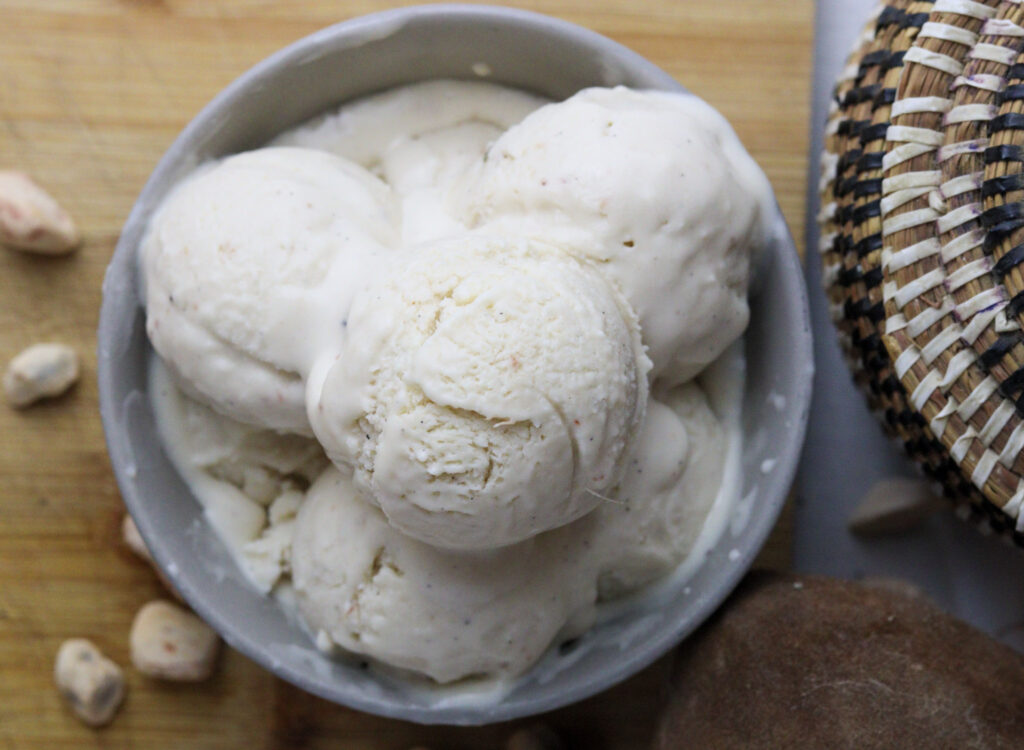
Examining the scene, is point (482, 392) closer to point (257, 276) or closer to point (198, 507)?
point (257, 276)

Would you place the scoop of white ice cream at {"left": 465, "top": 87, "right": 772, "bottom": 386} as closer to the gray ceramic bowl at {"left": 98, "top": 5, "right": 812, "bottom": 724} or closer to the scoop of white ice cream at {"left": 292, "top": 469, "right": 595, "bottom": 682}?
the gray ceramic bowl at {"left": 98, "top": 5, "right": 812, "bottom": 724}

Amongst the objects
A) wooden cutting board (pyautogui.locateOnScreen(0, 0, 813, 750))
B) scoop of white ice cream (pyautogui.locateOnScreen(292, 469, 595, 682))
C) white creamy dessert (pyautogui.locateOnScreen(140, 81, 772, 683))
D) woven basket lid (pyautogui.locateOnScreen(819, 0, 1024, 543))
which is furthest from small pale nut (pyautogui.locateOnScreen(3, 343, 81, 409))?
woven basket lid (pyautogui.locateOnScreen(819, 0, 1024, 543))

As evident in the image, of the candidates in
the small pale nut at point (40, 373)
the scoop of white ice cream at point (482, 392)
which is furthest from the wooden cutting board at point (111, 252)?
the scoop of white ice cream at point (482, 392)

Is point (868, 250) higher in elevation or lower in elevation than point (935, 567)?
higher

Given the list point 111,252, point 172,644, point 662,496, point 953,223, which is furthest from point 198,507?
point 953,223

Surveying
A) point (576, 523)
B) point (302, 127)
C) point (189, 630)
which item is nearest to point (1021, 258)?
point (576, 523)

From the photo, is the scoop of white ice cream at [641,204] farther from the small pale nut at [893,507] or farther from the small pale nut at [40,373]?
the small pale nut at [40,373]

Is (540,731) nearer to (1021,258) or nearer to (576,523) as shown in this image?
(576,523)
